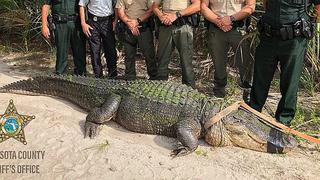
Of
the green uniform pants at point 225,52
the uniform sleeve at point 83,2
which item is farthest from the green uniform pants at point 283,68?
the uniform sleeve at point 83,2

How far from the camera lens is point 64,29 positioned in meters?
5.77

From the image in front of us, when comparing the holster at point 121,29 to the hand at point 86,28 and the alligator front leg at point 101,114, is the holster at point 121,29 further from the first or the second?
the alligator front leg at point 101,114

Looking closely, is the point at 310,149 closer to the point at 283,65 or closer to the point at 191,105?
the point at 283,65

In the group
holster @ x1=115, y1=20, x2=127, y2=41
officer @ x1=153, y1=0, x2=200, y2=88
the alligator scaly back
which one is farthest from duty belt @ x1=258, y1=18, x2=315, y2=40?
holster @ x1=115, y1=20, x2=127, y2=41

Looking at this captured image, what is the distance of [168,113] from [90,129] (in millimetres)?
908

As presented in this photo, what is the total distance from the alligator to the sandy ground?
0.10m

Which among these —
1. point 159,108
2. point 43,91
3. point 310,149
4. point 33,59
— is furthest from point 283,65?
point 33,59

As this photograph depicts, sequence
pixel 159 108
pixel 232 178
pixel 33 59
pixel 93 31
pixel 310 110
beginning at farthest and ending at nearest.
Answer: pixel 33 59, pixel 93 31, pixel 310 110, pixel 159 108, pixel 232 178

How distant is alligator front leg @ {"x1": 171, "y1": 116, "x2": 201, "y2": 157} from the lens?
4.20m

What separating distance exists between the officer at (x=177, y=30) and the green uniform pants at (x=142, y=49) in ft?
0.75

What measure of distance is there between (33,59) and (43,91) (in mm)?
2534

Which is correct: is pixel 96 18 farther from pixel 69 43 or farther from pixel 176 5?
pixel 176 5

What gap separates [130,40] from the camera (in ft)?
19.1

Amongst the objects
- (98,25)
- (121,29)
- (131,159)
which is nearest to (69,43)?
(98,25)
